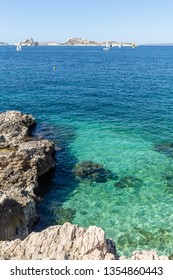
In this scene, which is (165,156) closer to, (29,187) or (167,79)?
(29,187)

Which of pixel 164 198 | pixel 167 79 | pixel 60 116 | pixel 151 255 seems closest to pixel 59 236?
pixel 151 255

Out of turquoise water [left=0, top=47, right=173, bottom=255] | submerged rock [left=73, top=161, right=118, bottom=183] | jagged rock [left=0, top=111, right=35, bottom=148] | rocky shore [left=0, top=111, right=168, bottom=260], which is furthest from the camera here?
jagged rock [left=0, top=111, right=35, bottom=148]

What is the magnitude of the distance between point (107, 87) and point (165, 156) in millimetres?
47282

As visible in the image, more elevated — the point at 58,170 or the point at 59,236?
the point at 59,236

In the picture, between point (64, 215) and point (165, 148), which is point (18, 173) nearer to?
point (64, 215)

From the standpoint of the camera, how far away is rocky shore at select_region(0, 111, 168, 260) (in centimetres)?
1560

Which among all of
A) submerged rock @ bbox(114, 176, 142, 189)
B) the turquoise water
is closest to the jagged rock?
the turquoise water

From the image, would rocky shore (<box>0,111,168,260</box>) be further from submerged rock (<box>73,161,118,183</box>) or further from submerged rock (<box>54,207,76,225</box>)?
submerged rock (<box>54,207,76,225</box>)

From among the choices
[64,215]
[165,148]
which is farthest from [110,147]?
[64,215]

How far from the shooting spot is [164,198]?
3228 centimetres

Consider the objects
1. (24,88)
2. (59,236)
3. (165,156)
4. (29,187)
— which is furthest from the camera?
(24,88)

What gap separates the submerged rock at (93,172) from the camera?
3600 centimetres

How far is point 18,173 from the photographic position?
32438 millimetres

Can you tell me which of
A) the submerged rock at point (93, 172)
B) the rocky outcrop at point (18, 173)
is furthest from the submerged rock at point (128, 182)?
the rocky outcrop at point (18, 173)
